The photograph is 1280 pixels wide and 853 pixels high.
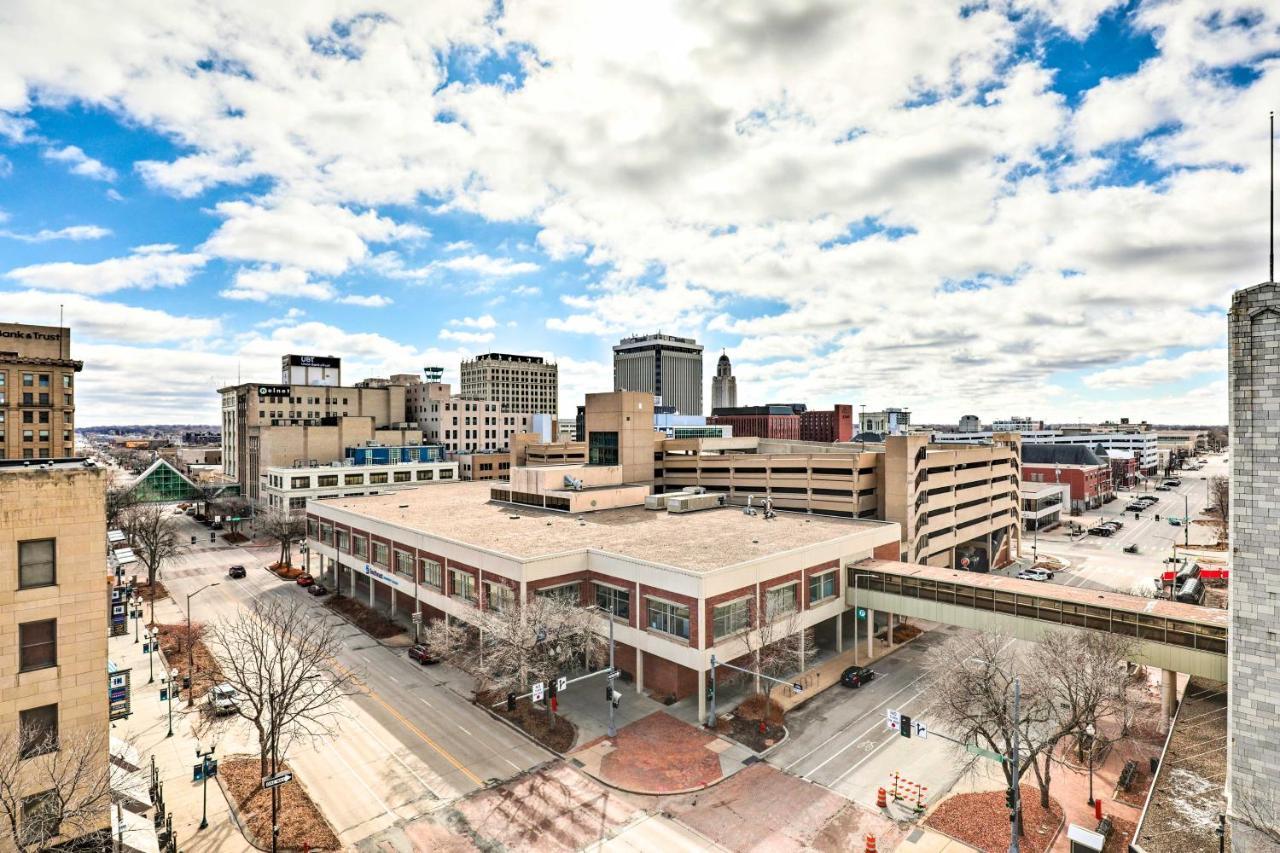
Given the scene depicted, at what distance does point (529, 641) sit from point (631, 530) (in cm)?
2066

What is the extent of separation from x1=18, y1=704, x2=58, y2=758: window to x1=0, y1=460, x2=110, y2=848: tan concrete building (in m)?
0.03

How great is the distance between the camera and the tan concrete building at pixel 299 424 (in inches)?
4835

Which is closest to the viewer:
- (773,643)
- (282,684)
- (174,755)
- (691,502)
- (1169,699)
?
(282,684)

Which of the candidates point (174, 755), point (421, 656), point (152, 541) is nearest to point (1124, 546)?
point (421, 656)

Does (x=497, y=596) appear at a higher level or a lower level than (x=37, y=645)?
lower

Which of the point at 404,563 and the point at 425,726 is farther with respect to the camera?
the point at 404,563

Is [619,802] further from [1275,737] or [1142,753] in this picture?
[1142,753]

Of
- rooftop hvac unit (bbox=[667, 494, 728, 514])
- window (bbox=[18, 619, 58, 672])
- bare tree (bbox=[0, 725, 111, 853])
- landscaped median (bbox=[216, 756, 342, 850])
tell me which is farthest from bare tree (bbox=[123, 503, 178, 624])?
rooftop hvac unit (bbox=[667, 494, 728, 514])

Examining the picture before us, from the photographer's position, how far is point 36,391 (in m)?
101

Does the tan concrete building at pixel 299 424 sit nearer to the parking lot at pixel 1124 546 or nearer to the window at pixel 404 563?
the window at pixel 404 563

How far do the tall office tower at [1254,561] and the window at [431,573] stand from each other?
165 feet

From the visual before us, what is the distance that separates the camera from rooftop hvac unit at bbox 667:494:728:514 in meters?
68.5

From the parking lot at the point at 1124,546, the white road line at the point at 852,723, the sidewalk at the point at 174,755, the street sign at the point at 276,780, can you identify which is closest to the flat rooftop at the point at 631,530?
the white road line at the point at 852,723

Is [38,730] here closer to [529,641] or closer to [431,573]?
[529,641]
